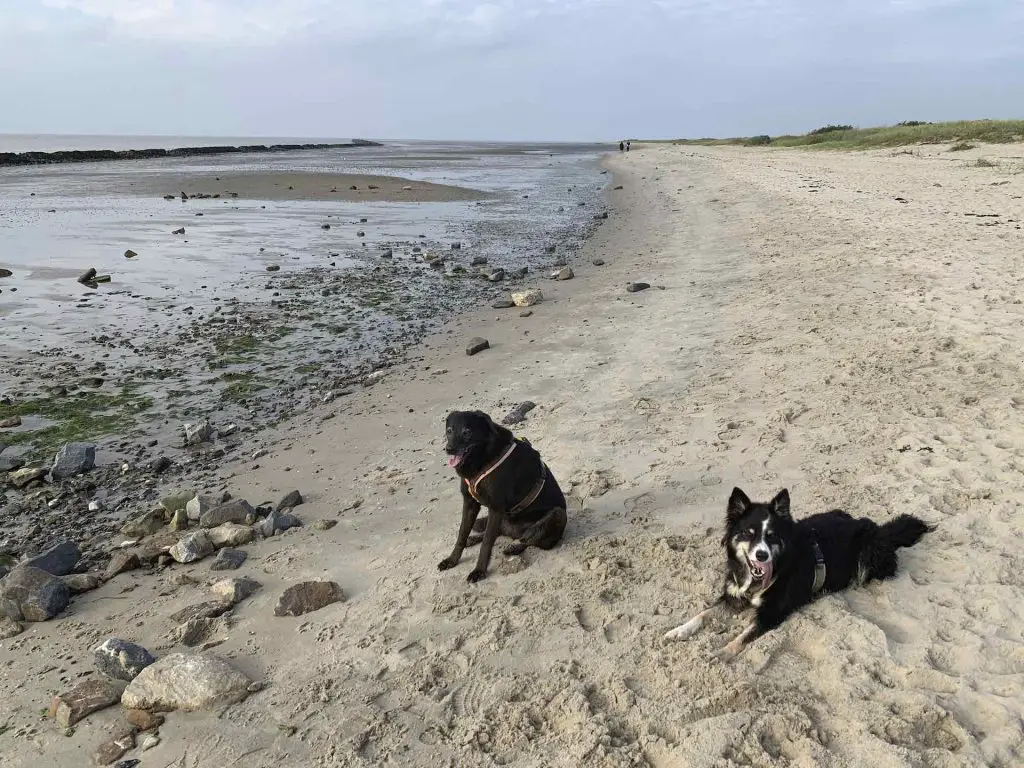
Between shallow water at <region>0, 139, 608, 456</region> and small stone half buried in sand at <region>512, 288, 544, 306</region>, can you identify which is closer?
shallow water at <region>0, 139, 608, 456</region>

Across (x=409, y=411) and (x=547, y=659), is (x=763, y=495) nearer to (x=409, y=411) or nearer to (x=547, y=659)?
(x=547, y=659)

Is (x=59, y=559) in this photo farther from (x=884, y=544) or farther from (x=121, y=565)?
(x=884, y=544)

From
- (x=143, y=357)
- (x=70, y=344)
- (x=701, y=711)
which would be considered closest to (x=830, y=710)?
(x=701, y=711)

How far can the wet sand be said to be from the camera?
113ft

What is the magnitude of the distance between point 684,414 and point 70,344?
1044 cm

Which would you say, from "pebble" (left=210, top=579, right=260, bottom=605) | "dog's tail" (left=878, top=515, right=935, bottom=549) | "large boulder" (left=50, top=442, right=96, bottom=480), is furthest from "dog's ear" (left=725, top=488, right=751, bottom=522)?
"large boulder" (left=50, top=442, right=96, bottom=480)

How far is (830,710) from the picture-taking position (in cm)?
330

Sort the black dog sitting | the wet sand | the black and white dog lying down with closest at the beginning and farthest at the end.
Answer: the black and white dog lying down → the black dog sitting → the wet sand

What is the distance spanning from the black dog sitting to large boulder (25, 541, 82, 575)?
3.17 meters

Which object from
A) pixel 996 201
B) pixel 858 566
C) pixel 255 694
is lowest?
pixel 255 694

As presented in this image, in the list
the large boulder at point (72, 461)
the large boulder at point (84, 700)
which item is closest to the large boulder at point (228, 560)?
the large boulder at point (84, 700)

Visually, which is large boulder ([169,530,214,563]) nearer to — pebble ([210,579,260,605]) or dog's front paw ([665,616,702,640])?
pebble ([210,579,260,605])

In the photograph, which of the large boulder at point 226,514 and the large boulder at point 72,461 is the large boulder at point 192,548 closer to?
the large boulder at point 226,514

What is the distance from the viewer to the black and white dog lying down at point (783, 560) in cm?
384
